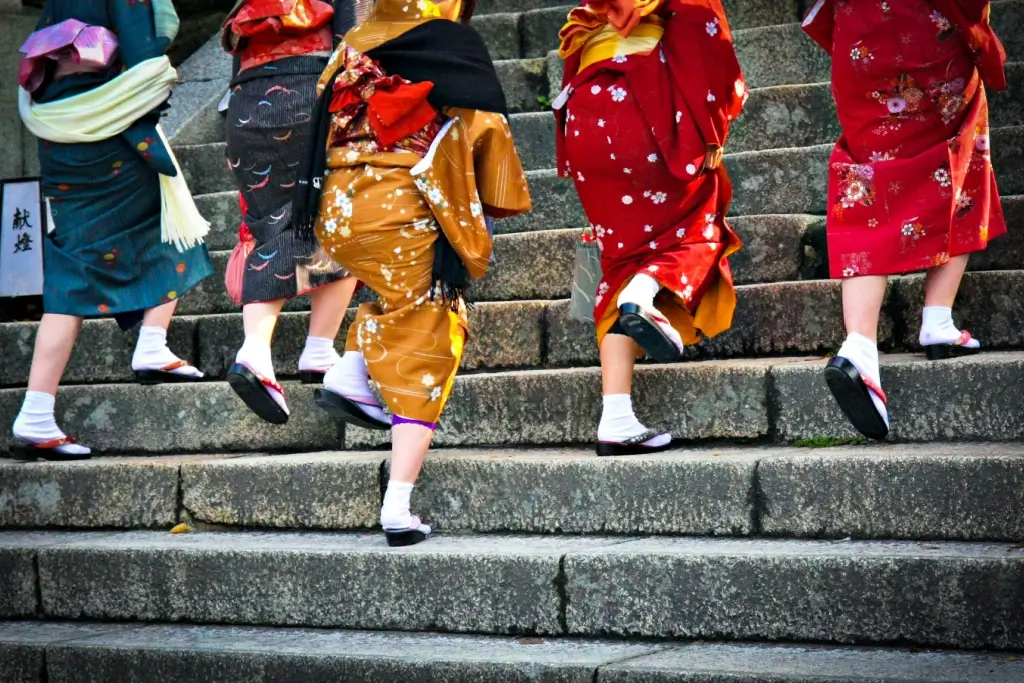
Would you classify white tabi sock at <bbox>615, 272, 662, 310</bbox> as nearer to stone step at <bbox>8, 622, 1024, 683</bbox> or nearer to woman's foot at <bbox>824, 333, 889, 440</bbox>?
woman's foot at <bbox>824, 333, 889, 440</bbox>

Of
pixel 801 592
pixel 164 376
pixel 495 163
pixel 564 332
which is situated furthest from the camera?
pixel 164 376

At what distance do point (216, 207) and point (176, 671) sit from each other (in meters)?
2.87

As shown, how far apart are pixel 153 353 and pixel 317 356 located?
79 centimetres

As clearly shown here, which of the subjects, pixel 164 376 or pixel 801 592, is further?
pixel 164 376

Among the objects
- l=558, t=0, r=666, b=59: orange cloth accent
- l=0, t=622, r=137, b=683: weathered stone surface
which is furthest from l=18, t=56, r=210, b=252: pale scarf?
l=0, t=622, r=137, b=683: weathered stone surface

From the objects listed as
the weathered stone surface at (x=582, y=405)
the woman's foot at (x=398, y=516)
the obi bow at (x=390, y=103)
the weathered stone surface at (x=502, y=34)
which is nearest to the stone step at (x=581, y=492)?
the weathered stone surface at (x=582, y=405)

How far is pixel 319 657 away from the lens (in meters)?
3.97

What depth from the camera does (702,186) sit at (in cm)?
458

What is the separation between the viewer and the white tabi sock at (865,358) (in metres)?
3.91

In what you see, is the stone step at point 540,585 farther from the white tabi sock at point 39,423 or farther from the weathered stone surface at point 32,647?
the white tabi sock at point 39,423

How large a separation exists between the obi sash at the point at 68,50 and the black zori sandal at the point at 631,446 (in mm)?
2632

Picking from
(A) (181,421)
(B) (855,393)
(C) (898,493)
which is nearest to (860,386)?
(B) (855,393)

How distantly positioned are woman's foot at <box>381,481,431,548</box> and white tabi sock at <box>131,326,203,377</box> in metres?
1.60

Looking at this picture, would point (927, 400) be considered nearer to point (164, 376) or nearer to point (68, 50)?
point (164, 376)
